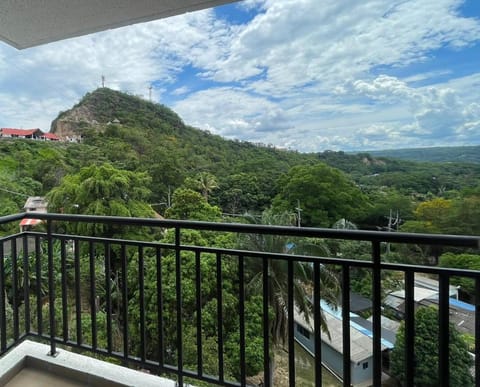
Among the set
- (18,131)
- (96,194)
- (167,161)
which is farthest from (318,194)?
(18,131)

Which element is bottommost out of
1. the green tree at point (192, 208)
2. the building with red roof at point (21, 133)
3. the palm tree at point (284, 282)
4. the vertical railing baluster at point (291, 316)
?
the palm tree at point (284, 282)

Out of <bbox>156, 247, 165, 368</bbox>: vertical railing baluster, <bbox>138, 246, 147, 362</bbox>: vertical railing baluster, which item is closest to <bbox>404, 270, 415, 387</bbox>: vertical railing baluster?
<bbox>156, 247, 165, 368</bbox>: vertical railing baluster

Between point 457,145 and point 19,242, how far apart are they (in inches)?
291

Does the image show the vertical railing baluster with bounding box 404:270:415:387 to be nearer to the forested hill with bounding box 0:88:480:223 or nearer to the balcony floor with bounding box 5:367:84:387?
the balcony floor with bounding box 5:367:84:387

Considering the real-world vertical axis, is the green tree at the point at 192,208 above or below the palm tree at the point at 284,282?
above

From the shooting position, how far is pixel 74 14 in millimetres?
1352

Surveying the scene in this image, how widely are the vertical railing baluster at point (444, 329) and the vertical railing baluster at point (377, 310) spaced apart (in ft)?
0.57

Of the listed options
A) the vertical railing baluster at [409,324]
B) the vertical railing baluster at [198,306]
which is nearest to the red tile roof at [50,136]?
the vertical railing baluster at [198,306]

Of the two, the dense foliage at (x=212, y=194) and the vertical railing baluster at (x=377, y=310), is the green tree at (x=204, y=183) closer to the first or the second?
the dense foliage at (x=212, y=194)

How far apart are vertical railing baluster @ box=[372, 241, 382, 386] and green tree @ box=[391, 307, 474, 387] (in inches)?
12.7

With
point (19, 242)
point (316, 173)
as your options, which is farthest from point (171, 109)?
point (19, 242)

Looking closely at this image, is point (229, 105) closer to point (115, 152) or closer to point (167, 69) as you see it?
point (167, 69)

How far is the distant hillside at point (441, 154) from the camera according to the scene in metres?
5.70

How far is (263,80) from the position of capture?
17516 millimetres
